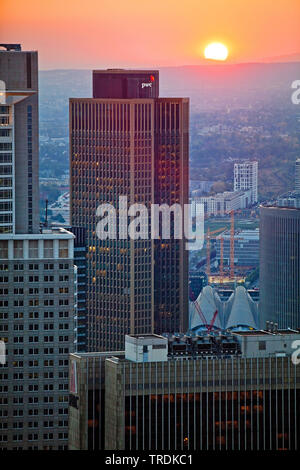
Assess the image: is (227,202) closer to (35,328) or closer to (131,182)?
(131,182)

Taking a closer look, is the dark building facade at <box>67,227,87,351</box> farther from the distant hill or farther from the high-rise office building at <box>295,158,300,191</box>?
the high-rise office building at <box>295,158,300,191</box>

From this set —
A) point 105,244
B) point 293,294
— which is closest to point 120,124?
point 105,244

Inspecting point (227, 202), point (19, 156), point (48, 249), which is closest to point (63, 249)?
point (48, 249)

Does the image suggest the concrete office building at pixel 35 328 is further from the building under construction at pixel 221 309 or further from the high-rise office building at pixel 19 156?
the building under construction at pixel 221 309

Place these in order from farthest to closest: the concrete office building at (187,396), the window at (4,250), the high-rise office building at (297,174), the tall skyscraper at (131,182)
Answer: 1. the tall skyscraper at (131,182)
2. the high-rise office building at (297,174)
3. the window at (4,250)
4. the concrete office building at (187,396)

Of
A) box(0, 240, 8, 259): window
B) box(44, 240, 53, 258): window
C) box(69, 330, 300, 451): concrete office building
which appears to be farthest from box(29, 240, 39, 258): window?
box(69, 330, 300, 451): concrete office building

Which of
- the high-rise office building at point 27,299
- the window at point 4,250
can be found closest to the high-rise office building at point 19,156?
the high-rise office building at point 27,299

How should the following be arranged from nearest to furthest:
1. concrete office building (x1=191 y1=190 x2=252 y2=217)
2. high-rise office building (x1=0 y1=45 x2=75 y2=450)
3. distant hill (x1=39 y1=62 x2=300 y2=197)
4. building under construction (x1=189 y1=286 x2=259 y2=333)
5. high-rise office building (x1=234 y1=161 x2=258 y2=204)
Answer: high-rise office building (x1=0 y1=45 x2=75 y2=450) < distant hill (x1=39 y1=62 x2=300 y2=197) < high-rise office building (x1=234 y1=161 x2=258 y2=204) < concrete office building (x1=191 y1=190 x2=252 y2=217) < building under construction (x1=189 y1=286 x2=259 y2=333)
